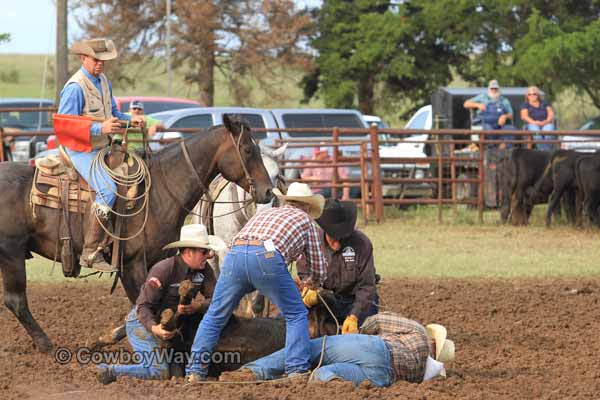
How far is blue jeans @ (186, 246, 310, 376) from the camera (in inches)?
264

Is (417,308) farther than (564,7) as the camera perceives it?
No

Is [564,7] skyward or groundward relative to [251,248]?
skyward

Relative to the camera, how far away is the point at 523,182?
59.3 ft

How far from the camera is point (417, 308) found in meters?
10.4

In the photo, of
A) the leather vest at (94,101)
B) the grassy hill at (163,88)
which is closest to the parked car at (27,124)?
the grassy hill at (163,88)

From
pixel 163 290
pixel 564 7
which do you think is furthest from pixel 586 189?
pixel 564 7

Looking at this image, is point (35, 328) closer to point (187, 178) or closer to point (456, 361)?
point (187, 178)

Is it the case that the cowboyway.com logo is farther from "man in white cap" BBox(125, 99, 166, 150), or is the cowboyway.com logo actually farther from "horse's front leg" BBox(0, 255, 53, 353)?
"man in white cap" BBox(125, 99, 166, 150)

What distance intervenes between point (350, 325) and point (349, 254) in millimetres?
514

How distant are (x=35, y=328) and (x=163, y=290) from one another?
1770 mm

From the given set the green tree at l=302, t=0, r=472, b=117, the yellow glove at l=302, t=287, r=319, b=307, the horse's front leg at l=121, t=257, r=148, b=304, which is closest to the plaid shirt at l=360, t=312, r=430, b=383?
the yellow glove at l=302, t=287, r=319, b=307

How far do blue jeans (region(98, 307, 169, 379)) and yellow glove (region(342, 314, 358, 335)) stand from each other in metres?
1.18

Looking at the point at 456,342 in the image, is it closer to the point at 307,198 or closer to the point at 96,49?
the point at 307,198

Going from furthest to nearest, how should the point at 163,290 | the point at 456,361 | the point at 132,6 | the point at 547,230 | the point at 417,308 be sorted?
the point at 132,6 < the point at 547,230 < the point at 417,308 < the point at 456,361 < the point at 163,290
